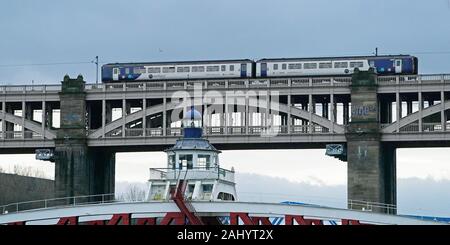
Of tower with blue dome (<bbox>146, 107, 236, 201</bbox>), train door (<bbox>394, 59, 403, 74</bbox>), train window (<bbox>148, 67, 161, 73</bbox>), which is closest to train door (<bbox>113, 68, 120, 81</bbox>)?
train window (<bbox>148, 67, 161, 73</bbox>)

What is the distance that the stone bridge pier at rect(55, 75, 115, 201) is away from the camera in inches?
4899

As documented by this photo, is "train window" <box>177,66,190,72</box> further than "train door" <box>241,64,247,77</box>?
Yes

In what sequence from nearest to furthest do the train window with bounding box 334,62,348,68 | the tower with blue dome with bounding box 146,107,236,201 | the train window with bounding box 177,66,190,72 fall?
the tower with blue dome with bounding box 146,107,236,201
the train window with bounding box 334,62,348,68
the train window with bounding box 177,66,190,72

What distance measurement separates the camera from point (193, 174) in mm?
62250

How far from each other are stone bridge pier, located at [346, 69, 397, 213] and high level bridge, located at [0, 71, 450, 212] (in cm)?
13

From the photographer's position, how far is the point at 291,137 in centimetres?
12069

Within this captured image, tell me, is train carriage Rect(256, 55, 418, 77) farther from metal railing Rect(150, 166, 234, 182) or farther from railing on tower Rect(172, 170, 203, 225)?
railing on tower Rect(172, 170, 203, 225)

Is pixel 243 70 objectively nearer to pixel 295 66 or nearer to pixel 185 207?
pixel 295 66

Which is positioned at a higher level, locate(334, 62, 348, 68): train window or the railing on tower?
locate(334, 62, 348, 68): train window

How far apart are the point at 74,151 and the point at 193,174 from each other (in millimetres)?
65813

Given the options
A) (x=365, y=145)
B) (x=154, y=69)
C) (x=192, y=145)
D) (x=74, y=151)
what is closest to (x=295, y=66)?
(x=365, y=145)

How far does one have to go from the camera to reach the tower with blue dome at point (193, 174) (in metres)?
61.0

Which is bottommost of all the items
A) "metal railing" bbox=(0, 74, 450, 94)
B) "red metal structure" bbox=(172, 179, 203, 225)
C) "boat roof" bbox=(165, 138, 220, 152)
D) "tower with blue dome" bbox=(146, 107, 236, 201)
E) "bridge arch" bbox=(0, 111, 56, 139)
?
"red metal structure" bbox=(172, 179, 203, 225)
